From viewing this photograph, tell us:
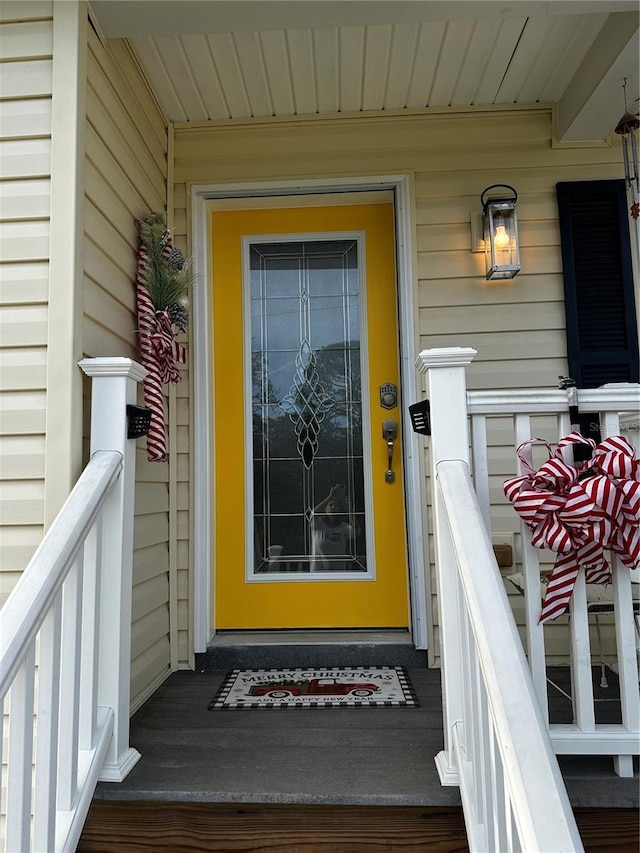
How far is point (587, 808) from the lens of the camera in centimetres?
149

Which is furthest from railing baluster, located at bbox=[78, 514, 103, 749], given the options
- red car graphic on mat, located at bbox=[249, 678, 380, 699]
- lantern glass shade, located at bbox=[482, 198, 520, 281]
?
lantern glass shade, located at bbox=[482, 198, 520, 281]

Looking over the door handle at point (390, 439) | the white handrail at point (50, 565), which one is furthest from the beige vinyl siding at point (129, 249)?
the door handle at point (390, 439)

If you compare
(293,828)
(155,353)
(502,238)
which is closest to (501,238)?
(502,238)

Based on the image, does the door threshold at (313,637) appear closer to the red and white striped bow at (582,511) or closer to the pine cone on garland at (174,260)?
the red and white striped bow at (582,511)

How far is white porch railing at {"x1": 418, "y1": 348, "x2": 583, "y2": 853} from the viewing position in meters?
0.97

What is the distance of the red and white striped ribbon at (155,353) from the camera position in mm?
2162

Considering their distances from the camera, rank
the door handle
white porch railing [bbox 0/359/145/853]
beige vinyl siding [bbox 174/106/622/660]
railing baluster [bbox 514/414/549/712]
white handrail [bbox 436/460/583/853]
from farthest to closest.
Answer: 1. the door handle
2. beige vinyl siding [bbox 174/106/622/660]
3. railing baluster [bbox 514/414/549/712]
4. white porch railing [bbox 0/359/145/853]
5. white handrail [bbox 436/460/583/853]

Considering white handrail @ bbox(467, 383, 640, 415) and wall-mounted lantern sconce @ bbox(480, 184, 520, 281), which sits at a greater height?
wall-mounted lantern sconce @ bbox(480, 184, 520, 281)

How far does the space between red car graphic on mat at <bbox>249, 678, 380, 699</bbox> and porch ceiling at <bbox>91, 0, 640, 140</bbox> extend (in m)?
2.26

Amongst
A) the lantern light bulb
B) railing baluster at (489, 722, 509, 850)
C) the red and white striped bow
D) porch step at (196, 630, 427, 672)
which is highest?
the lantern light bulb

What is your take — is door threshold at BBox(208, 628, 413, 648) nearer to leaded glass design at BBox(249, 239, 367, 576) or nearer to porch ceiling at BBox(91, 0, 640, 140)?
leaded glass design at BBox(249, 239, 367, 576)

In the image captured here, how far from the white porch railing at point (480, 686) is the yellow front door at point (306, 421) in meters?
1.08

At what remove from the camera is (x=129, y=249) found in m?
2.24

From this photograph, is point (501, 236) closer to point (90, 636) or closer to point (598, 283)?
point (598, 283)
